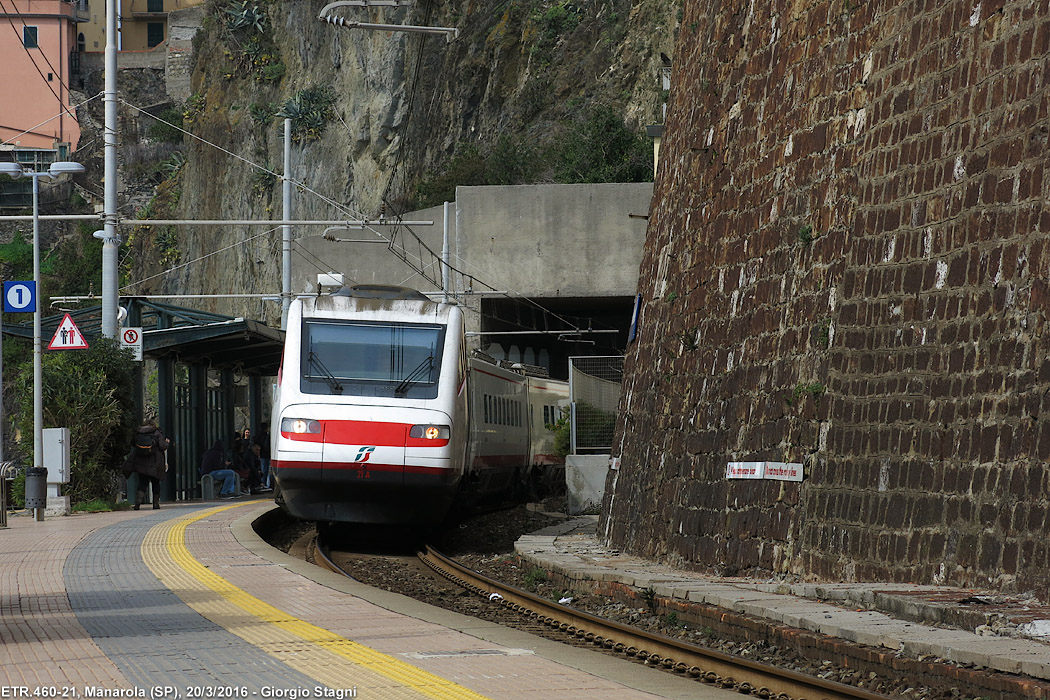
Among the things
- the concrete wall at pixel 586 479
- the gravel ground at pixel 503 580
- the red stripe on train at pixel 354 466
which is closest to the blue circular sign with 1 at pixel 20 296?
the gravel ground at pixel 503 580

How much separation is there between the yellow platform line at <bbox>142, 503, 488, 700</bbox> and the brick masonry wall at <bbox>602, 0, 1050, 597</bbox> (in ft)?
12.9

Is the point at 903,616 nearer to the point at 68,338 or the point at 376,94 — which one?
the point at 68,338

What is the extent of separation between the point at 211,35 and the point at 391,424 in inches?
2317

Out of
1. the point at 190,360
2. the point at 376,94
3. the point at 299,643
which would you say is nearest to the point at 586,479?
the point at 190,360

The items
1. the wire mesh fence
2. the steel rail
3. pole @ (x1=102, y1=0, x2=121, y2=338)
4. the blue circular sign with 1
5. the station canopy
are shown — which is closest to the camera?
the steel rail

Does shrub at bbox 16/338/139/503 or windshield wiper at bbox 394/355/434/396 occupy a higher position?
windshield wiper at bbox 394/355/434/396

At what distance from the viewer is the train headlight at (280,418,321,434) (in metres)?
16.2

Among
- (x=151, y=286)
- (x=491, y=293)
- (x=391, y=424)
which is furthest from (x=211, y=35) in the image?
(x=391, y=424)

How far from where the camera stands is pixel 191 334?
25.2m

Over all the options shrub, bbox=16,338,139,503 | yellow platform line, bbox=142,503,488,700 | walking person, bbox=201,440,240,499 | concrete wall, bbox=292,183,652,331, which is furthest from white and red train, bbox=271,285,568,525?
concrete wall, bbox=292,183,652,331

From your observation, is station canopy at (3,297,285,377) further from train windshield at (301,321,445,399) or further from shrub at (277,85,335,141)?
shrub at (277,85,335,141)

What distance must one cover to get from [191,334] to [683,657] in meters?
18.4

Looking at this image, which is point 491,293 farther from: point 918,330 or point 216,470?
point 918,330

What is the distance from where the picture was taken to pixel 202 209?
230 ft
